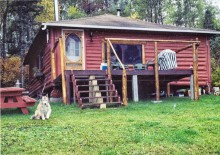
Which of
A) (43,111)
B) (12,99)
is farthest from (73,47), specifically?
(43,111)

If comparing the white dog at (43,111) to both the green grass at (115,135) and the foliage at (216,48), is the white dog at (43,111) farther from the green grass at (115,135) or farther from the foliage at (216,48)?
the foliage at (216,48)

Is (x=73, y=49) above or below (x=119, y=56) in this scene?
above

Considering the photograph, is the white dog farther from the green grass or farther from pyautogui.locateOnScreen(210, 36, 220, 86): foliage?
pyautogui.locateOnScreen(210, 36, 220, 86): foliage

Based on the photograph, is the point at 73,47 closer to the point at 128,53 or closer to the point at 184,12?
the point at 128,53

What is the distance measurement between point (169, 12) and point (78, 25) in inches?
1083

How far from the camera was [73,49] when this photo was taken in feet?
51.3

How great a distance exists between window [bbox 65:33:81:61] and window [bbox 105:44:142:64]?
170 cm

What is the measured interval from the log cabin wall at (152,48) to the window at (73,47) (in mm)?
375

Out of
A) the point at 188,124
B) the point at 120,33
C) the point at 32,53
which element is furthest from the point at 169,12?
→ the point at 188,124

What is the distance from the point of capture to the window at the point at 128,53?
1642cm

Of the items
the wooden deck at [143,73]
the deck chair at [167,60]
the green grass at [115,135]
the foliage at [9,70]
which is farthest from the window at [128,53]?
the foliage at [9,70]

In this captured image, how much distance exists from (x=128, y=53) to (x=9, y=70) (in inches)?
369

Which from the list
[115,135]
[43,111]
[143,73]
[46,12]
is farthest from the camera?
[46,12]

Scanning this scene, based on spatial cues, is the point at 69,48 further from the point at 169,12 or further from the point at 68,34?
the point at 169,12
